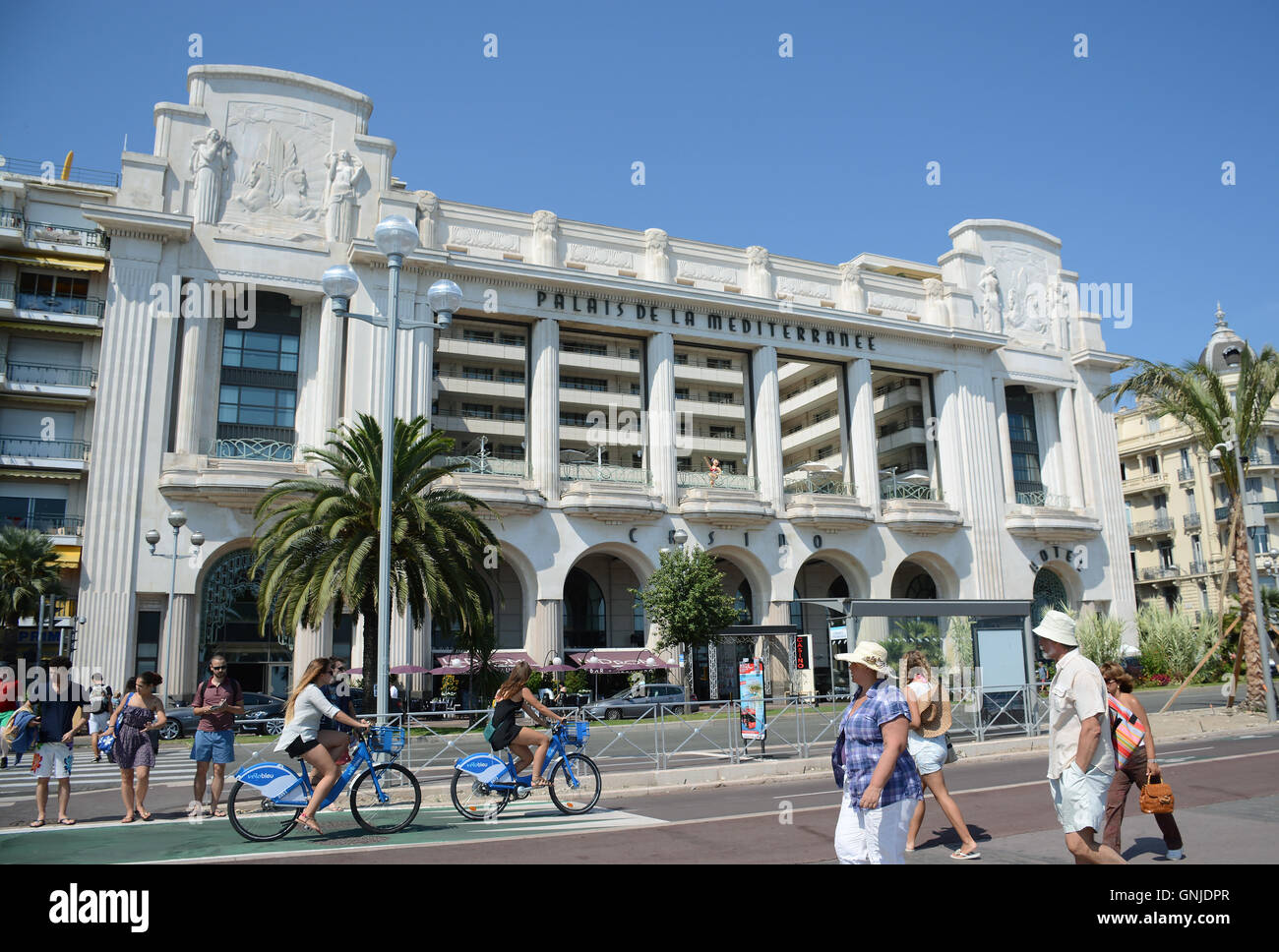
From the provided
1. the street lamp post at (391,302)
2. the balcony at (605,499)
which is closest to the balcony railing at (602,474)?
the balcony at (605,499)

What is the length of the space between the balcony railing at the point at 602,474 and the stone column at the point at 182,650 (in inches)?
579

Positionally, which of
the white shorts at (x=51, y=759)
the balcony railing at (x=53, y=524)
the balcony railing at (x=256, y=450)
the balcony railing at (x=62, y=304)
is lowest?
the white shorts at (x=51, y=759)

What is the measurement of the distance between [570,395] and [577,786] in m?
39.3

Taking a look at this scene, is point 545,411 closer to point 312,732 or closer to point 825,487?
point 825,487

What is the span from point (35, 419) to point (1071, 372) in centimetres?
4750

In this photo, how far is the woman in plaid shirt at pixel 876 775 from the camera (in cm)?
504

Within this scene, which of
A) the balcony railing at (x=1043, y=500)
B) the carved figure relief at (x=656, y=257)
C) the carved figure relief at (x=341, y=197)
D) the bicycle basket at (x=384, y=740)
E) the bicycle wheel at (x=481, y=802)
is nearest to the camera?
the bicycle basket at (x=384, y=740)

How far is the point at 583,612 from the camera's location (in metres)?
45.0

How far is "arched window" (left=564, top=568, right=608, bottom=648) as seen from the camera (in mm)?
44591

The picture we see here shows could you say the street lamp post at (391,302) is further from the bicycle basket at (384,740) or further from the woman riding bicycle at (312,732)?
the woman riding bicycle at (312,732)

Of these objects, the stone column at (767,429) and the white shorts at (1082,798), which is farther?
the stone column at (767,429)

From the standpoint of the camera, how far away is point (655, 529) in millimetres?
38688
